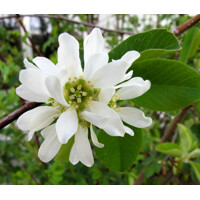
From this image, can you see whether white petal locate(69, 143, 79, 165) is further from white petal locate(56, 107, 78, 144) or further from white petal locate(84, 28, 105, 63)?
white petal locate(84, 28, 105, 63)

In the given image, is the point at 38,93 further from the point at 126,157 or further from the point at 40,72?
the point at 126,157

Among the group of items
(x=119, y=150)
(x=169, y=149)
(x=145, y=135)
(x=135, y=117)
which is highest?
(x=135, y=117)

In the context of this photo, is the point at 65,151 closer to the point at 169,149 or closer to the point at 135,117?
the point at 135,117

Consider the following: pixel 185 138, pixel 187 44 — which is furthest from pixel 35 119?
pixel 185 138

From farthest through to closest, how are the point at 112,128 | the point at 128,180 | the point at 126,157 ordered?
1. the point at 128,180
2. the point at 126,157
3. the point at 112,128

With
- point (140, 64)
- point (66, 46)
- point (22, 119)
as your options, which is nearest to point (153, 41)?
point (140, 64)

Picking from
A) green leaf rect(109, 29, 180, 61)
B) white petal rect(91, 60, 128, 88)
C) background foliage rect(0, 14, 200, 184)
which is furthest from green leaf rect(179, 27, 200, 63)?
white petal rect(91, 60, 128, 88)
